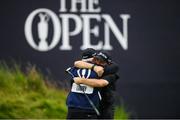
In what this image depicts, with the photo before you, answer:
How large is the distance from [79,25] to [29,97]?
153cm

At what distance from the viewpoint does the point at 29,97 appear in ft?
47.4

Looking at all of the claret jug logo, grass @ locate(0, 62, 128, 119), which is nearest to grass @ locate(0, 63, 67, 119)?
grass @ locate(0, 62, 128, 119)

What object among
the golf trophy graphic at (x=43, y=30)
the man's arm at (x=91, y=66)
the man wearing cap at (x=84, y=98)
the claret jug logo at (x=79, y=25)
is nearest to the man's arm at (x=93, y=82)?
the man wearing cap at (x=84, y=98)

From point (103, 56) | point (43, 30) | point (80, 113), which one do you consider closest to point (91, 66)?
point (103, 56)

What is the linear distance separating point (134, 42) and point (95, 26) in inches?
29.7

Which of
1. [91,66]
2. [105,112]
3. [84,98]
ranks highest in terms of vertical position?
[91,66]

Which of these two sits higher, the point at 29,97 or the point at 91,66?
the point at 91,66

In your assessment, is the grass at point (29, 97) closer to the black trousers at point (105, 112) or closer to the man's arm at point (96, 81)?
the black trousers at point (105, 112)

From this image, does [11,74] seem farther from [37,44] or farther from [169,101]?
[169,101]

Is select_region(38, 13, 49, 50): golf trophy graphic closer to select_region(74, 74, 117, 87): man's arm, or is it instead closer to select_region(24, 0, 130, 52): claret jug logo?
select_region(24, 0, 130, 52): claret jug logo

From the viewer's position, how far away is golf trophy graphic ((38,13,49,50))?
14422mm

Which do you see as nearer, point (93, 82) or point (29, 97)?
point (93, 82)

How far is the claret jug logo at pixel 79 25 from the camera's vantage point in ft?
47.2

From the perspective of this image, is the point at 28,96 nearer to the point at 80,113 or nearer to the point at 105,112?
the point at 105,112
